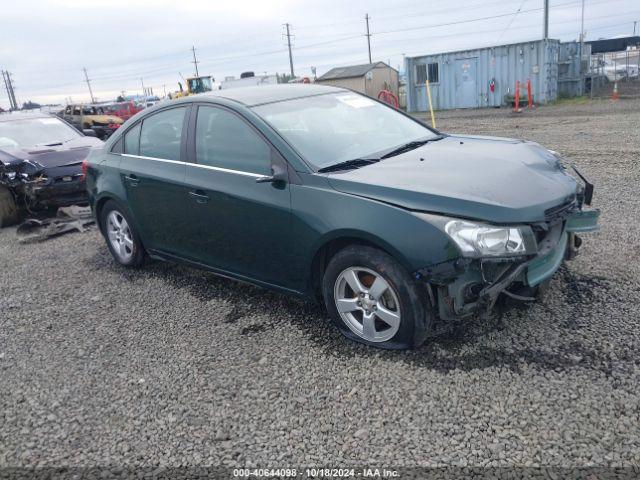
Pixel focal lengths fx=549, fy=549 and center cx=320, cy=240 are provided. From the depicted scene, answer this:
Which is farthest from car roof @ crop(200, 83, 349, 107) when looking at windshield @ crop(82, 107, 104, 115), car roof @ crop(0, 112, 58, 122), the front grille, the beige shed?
the beige shed

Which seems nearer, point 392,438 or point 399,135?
point 392,438

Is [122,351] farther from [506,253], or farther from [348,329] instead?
[506,253]

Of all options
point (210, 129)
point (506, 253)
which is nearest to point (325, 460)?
point (506, 253)

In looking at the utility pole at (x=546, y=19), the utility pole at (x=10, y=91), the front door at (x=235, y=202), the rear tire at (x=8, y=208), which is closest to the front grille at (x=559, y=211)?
the front door at (x=235, y=202)

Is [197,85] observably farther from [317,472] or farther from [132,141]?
[317,472]

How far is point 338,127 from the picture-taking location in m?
4.15

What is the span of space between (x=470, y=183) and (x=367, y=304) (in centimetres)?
96

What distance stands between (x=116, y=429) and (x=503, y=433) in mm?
2021

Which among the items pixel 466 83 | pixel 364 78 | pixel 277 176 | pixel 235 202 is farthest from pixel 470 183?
pixel 364 78

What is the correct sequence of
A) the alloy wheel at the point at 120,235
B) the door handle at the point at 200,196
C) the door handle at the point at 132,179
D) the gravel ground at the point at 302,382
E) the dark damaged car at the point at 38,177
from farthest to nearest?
the dark damaged car at the point at 38,177 < the alloy wheel at the point at 120,235 < the door handle at the point at 132,179 < the door handle at the point at 200,196 < the gravel ground at the point at 302,382

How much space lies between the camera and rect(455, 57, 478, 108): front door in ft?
81.3

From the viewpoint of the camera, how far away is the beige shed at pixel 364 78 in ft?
106

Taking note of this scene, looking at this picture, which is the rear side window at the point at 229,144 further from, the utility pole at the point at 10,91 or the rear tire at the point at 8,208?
the utility pole at the point at 10,91

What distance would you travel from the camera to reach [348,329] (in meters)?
3.61
